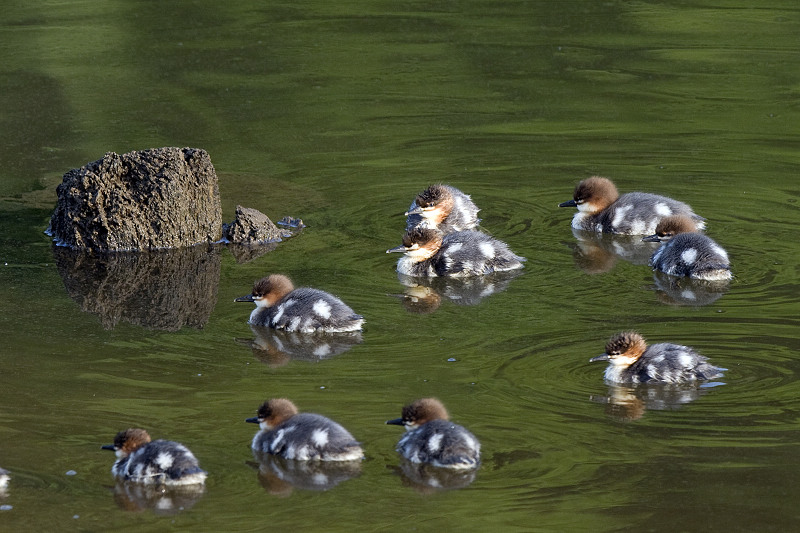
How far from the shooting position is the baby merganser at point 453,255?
9406 millimetres

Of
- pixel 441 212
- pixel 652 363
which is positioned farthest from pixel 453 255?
pixel 652 363

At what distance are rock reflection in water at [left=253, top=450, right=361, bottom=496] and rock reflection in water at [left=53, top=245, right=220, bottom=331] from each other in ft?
7.53

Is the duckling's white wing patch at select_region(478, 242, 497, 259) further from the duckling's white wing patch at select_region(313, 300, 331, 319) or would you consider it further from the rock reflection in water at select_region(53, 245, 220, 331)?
the rock reflection in water at select_region(53, 245, 220, 331)

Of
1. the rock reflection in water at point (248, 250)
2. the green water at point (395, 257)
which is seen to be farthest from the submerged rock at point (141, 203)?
the green water at point (395, 257)

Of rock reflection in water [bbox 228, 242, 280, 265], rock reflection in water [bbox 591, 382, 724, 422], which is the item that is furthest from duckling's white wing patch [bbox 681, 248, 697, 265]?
rock reflection in water [bbox 228, 242, 280, 265]

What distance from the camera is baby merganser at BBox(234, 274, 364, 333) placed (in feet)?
27.0

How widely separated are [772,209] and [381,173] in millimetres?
3474

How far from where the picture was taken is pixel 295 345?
26.7ft

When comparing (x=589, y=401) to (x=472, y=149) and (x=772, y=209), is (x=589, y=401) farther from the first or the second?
(x=472, y=149)

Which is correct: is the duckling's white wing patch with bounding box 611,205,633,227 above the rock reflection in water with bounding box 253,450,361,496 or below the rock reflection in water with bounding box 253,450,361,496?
below

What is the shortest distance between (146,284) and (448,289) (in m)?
2.15

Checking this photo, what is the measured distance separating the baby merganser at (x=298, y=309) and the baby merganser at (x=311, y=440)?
5.91 feet

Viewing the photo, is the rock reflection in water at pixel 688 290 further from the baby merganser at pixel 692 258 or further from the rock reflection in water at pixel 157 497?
the rock reflection in water at pixel 157 497

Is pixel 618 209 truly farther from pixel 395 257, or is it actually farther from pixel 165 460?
pixel 165 460
